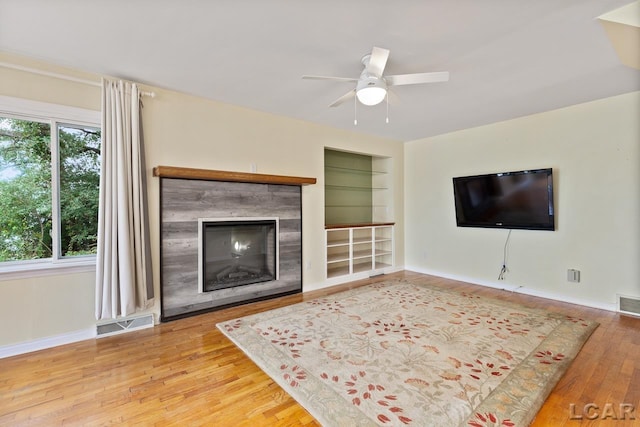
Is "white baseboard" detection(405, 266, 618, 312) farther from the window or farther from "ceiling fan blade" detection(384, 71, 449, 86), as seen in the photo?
the window

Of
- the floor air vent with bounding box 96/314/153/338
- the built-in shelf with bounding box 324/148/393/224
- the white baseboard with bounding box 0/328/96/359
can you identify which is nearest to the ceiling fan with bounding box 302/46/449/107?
the built-in shelf with bounding box 324/148/393/224

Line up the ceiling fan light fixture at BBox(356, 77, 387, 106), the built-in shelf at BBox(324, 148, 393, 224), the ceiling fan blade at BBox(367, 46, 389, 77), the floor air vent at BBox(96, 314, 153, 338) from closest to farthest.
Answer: the ceiling fan blade at BBox(367, 46, 389, 77) < the ceiling fan light fixture at BBox(356, 77, 387, 106) < the floor air vent at BBox(96, 314, 153, 338) < the built-in shelf at BBox(324, 148, 393, 224)

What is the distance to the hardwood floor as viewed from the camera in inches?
67.4

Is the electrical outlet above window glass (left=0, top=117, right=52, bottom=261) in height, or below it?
below

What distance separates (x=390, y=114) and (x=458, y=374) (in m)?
3.26

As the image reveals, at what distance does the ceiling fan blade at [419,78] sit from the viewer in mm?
2223

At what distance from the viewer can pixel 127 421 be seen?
168 cm

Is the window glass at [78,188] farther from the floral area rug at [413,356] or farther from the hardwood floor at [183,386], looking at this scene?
the floral area rug at [413,356]

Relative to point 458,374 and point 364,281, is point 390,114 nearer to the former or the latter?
point 364,281

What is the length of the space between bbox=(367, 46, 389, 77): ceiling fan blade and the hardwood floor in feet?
8.33

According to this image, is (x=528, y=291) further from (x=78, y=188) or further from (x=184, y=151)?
(x=78, y=188)

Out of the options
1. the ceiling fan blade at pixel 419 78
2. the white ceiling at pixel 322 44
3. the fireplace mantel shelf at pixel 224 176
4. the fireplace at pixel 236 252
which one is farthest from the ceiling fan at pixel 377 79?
the fireplace at pixel 236 252

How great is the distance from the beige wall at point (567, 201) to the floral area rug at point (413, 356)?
93cm

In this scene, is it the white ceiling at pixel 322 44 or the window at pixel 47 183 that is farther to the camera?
the window at pixel 47 183
